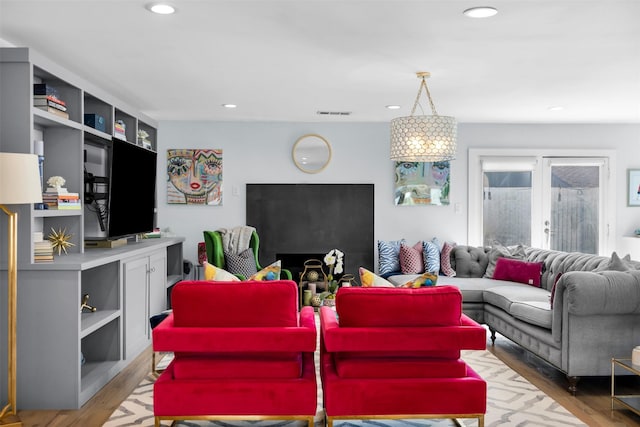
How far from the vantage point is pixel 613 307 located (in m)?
3.89

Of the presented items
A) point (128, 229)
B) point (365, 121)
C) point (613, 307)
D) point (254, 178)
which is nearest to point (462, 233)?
point (365, 121)

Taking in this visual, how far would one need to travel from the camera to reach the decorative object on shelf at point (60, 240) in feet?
13.8

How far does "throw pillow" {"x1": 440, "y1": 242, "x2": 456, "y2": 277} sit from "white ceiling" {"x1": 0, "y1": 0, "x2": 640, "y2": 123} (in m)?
1.76

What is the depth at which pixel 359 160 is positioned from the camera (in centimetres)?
751

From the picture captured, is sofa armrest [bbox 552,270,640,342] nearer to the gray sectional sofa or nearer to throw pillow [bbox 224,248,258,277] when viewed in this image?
the gray sectional sofa

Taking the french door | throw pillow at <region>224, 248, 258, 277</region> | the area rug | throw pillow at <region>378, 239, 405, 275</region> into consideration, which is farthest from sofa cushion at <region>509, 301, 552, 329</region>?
the french door

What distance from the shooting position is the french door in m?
7.63

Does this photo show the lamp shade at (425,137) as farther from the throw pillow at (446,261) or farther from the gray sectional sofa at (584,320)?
the throw pillow at (446,261)

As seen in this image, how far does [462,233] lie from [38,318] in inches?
212

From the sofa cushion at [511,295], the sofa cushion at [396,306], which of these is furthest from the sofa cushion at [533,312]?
the sofa cushion at [396,306]

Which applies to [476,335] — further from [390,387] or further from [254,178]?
[254,178]

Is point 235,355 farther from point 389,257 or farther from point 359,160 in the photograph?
point 359,160

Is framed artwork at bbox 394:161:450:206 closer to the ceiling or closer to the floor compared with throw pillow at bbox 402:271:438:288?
closer to the ceiling

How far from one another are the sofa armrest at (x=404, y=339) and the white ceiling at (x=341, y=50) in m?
1.72
